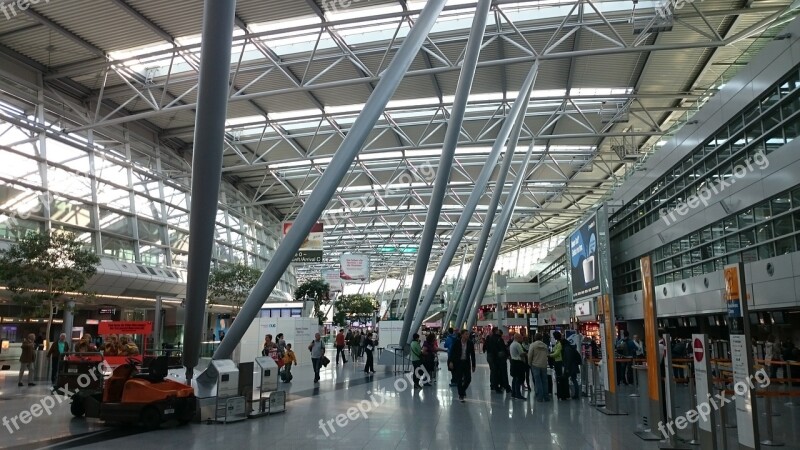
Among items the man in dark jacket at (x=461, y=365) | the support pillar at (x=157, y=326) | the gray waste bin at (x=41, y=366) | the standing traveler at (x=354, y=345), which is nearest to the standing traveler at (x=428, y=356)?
the man in dark jacket at (x=461, y=365)

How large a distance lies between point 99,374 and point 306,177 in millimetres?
26119

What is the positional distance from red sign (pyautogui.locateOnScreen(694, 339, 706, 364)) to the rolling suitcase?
629 cm

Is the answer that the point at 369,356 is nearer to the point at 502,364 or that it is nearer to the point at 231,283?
the point at 502,364

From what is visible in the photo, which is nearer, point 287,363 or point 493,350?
point 493,350

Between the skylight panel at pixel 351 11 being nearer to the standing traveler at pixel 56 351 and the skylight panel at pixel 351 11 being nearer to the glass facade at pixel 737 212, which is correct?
the glass facade at pixel 737 212

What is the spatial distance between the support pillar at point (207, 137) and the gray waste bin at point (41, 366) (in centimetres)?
1159

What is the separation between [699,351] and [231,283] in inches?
1076

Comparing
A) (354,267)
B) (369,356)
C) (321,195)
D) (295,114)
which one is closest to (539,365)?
(321,195)

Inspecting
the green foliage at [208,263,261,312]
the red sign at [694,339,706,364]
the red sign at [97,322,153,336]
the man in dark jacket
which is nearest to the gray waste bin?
the red sign at [97,322,153,336]

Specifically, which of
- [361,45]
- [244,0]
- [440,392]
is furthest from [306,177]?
[440,392]

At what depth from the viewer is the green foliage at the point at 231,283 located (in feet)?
101

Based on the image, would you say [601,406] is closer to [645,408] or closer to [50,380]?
[645,408]

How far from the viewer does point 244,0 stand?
18.4 m

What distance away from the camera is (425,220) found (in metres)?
24.5
